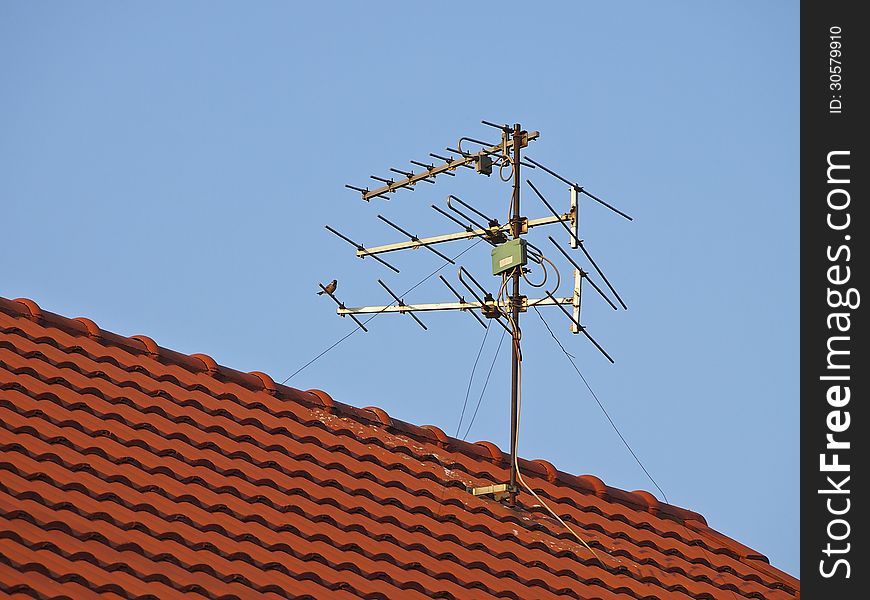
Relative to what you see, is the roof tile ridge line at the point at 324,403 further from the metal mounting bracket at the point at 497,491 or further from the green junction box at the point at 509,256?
the green junction box at the point at 509,256

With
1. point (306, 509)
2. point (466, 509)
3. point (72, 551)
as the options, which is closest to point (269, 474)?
point (306, 509)

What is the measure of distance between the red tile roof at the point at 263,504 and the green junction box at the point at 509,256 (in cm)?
138

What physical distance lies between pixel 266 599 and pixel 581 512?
2.97 metres

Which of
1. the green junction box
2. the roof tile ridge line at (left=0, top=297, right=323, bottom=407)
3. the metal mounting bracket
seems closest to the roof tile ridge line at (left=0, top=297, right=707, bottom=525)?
the roof tile ridge line at (left=0, top=297, right=323, bottom=407)

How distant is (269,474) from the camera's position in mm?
7492

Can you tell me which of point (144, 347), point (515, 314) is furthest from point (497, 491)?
point (144, 347)

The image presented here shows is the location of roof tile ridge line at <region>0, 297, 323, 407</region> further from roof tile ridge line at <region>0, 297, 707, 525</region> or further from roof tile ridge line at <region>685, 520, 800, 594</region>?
roof tile ridge line at <region>685, 520, 800, 594</region>

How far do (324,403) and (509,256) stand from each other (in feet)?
5.78

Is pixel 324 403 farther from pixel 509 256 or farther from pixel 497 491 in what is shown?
pixel 509 256

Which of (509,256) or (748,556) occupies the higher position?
(509,256)

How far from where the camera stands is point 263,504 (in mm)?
7117

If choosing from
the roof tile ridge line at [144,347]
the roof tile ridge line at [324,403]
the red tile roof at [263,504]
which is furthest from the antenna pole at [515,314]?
the roof tile ridge line at [144,347]

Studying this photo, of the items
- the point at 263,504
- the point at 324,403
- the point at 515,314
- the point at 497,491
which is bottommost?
the point at 263,504

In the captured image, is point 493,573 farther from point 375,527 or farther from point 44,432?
point 44,432
